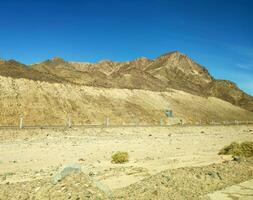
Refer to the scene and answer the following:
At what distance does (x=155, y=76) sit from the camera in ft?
454

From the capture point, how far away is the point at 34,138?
26672 millimetres

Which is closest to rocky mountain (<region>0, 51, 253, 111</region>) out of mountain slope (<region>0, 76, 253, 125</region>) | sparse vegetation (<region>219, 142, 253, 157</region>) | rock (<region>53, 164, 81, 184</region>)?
mountain slope (<region>0, 76, 253, 125</region>)

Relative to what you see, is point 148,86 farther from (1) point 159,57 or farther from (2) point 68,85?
(1) point 159,57

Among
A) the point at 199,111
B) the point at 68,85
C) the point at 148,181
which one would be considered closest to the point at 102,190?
the point at 148,181

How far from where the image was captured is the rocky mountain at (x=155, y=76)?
82.7 m

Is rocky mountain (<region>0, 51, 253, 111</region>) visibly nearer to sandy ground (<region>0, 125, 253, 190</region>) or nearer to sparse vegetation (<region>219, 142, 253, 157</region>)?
sandy ground (<region>0, 125, 253, 190</region>)

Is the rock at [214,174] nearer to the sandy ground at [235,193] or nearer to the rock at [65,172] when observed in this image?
the sandy ground at [235,193]

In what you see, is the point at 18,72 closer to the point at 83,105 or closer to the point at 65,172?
the point at 83,105

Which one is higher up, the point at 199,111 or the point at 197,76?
the point at 197,76

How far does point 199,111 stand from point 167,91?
11076 millimetres

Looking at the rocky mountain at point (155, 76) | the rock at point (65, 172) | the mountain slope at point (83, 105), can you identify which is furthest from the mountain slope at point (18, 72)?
the rock at point (65, 172)

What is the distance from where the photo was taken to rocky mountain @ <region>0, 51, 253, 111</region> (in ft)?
271

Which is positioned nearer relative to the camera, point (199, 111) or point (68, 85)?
point (68, 85)

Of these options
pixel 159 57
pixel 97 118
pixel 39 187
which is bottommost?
pixel 39 187
